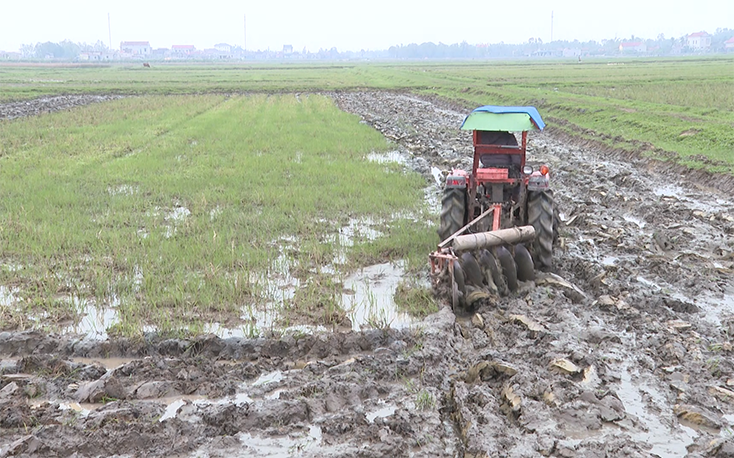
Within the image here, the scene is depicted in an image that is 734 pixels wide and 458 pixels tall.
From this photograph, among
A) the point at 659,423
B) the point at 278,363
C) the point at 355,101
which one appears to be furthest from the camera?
the point at 355,101

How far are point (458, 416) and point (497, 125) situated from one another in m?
3.62

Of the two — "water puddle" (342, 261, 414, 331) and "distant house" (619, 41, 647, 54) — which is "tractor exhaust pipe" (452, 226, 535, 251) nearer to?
"water puddle" (342, 261, 414, 331)

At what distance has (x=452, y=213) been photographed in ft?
23.9

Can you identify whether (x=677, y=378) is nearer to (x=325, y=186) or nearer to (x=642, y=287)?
(x=642, y=287)

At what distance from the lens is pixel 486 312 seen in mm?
5945

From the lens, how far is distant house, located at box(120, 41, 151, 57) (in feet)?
622

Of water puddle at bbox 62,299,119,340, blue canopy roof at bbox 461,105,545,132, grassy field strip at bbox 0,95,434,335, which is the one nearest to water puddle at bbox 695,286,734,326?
blue canopy roof at bbox 461,105,545,132

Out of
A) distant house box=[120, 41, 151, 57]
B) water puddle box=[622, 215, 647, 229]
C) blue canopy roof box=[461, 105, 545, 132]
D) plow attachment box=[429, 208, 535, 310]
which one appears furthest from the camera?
distant house box=[120, 41, 151, 57]

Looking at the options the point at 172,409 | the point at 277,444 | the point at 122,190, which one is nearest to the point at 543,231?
the point at 277,444

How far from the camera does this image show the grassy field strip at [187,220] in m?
6.31

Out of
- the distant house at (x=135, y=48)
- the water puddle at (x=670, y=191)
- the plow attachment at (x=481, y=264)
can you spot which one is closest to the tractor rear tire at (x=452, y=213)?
the plow attachment at (x=481, y=264)

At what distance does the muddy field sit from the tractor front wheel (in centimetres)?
31

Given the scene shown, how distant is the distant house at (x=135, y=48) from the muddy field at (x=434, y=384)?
662ft

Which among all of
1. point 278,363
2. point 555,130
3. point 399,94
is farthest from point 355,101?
point 278,363
